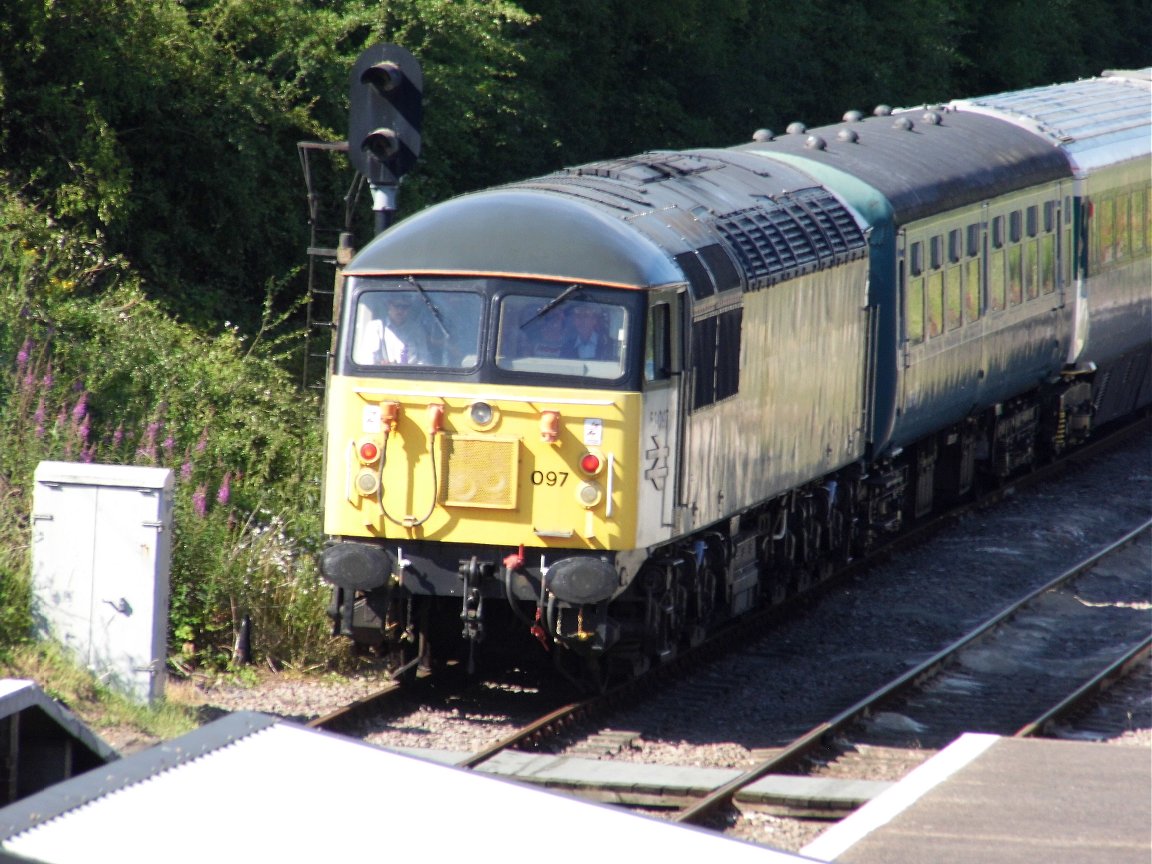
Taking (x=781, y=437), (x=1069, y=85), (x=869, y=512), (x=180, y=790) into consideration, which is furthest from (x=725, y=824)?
(x=1069, y=85)

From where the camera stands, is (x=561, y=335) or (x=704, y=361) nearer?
(x=561, y=335)

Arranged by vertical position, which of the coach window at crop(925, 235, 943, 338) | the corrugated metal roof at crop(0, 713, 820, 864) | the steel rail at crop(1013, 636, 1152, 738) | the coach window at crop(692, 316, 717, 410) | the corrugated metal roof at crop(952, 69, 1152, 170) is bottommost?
the steel rail at crop(1013, 636, 1152, 738)

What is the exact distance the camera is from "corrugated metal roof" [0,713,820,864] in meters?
3.52

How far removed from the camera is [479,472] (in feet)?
35.9

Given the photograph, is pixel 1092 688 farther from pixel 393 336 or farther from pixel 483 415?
pixel 393 336

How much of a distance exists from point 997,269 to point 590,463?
838 cm

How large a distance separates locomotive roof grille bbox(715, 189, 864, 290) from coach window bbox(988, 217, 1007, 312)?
3573mm

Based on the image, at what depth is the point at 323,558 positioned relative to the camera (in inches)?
433

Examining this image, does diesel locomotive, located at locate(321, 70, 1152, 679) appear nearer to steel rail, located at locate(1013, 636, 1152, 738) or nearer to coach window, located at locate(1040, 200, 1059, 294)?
steel rail, located at locate(1013, 636, 1152, 738)

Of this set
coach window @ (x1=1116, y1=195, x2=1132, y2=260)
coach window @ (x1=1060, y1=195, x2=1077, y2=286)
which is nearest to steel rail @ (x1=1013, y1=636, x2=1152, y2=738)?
coach window @ (x1=1060, y1=195, x2=1077, y2=286)

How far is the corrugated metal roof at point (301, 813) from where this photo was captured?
3518 millimetres

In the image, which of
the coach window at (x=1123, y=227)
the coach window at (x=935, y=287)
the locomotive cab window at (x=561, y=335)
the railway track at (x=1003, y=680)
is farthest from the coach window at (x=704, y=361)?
the coach window at (x=1123, y=227)

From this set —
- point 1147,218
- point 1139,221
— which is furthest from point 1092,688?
point 1147,218

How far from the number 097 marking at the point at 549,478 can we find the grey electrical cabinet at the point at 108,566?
79.6 inches
